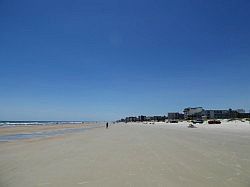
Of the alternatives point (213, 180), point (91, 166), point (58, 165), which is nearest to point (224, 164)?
point (213, 180)

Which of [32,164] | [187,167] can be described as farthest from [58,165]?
[187,167]

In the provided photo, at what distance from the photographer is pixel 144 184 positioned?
739 cm

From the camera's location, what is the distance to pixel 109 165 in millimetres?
10617

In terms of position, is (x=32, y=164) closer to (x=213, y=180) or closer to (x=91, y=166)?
(x=91, y=166)

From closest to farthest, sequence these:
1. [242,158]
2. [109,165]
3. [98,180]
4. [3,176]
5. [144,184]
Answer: [144,184] < [98,180] < [3,176] < [109,165] < [242,158]

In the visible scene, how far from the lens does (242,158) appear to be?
1185cm

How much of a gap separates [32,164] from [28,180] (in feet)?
10.4

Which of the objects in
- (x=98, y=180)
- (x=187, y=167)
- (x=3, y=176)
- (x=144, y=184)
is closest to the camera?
(x=144, y=184)

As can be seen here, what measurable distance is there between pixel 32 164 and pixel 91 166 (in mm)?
2636

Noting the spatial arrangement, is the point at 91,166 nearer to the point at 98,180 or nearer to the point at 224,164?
the point at 98,180

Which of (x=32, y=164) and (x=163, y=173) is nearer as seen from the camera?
(x=163, y=173)

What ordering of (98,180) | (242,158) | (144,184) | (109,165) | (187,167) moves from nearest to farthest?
(144,184) → (98,180) → (187,167) → (109,165) → (242,158)

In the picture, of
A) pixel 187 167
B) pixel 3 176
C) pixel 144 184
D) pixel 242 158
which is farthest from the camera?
pixel 242 158

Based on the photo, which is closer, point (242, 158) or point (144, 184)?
point (144, 184)
